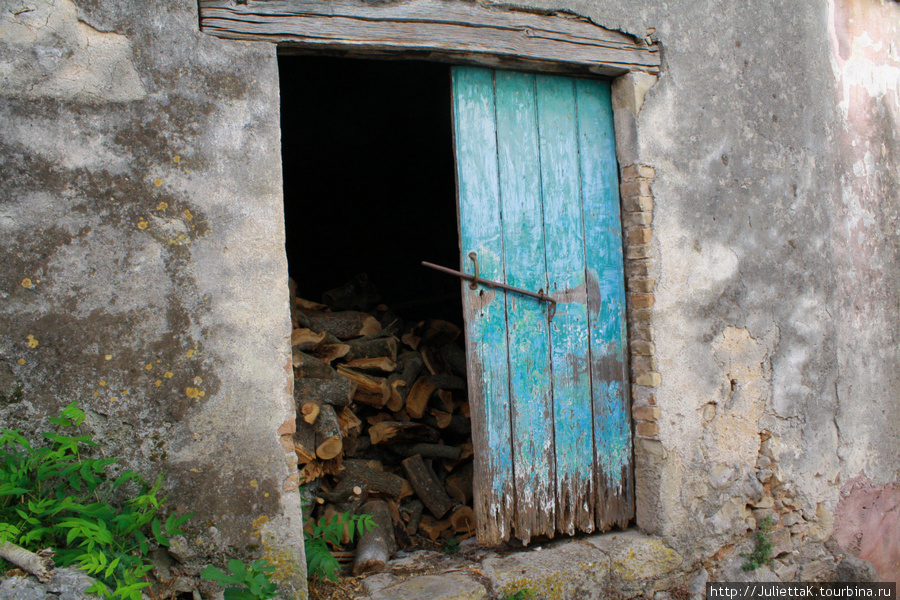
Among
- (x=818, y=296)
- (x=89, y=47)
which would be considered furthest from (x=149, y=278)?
(x=818, y=296)

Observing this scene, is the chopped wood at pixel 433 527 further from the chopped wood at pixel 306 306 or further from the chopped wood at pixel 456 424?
the chopped wood at pixel 306 306

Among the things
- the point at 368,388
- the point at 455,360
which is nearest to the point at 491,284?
the point at 368,388

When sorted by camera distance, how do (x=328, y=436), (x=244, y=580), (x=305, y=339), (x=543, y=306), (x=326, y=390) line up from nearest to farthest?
(x=244, y=580) → (x=543, y=306) → (x=328, y=436) → (x=326, y=390) → (x=305, y=339)

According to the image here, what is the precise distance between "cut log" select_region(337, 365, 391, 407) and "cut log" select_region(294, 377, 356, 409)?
115mm

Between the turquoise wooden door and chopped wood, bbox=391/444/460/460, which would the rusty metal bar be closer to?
the turquoise wooden door

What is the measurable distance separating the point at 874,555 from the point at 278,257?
11.2ft

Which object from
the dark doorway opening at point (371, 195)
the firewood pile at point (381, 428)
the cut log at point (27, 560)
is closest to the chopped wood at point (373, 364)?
the firewood pile at point (381, 428)

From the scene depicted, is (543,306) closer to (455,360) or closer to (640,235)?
(640,235)

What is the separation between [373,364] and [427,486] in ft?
2.23

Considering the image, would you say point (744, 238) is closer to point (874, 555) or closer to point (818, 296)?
point (818, 296)

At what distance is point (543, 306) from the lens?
9.16ft

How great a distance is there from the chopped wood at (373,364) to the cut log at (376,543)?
2.21 feet

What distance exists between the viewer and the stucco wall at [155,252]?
6.42 feet

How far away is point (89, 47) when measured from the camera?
2.03m
